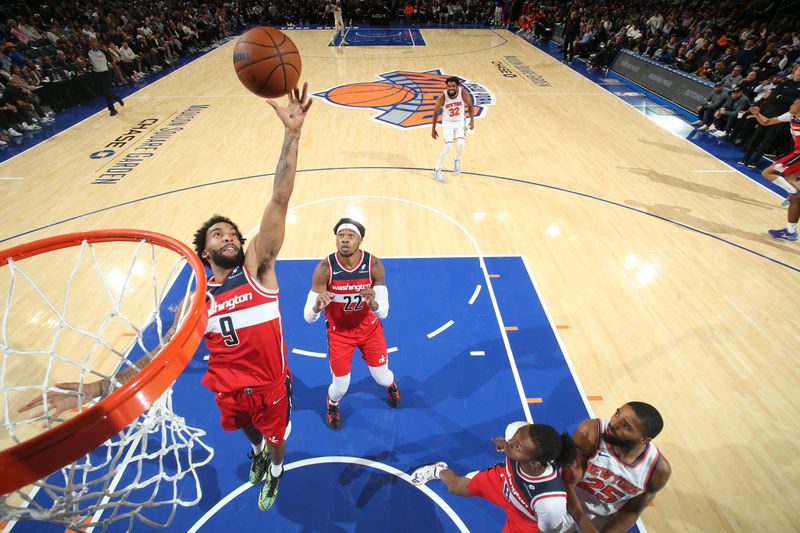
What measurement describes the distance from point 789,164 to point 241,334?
8.31m

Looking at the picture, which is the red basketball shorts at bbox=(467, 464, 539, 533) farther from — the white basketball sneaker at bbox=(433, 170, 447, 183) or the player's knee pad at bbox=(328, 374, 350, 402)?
the white basketball sneaker at bbox=(433, 170, 447, 183)

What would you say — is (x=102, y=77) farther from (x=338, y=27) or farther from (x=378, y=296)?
(x=338, y=27)

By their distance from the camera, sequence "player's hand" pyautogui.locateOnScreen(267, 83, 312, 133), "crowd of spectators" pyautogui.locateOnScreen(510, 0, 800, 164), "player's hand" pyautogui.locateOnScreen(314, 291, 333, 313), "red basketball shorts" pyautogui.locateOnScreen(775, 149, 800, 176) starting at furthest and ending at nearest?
1. "crowd of spectators" pyautogui.locateOnScreen(510, 0, 800, 164)
2. "red basketball shorts" pyautogui.locateOnScreen(775, 149, 800, 176)
3. "player's hand" pyautogui.locateOnScreen(314, 291, 333, 313)
4. "player's hand" pyautogui.locateOnScreen(267, 83, 312, 133)

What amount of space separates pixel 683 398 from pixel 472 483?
2.71 m

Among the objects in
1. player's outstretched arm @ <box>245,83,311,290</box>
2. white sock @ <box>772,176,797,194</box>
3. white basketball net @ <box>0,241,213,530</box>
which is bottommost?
white basketball net @ <box>0,241,213,530</box>

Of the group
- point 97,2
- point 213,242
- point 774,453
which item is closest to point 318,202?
Answer: point 213,242

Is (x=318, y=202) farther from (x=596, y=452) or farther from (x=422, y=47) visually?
(x=422, y=47)

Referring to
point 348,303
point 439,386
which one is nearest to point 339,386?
point 348,303

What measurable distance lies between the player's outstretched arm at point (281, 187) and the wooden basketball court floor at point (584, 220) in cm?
286

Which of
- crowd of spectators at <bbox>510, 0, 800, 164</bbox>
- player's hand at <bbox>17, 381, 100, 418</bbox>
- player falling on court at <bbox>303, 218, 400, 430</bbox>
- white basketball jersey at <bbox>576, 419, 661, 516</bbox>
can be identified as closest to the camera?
player's hand at <bbox>17, 381, 100, 418</bbox>

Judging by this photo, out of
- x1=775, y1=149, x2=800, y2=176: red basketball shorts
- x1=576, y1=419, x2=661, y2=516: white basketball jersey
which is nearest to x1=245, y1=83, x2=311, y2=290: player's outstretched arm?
x1=576, y1=419, x2=661, y2=516: white basketball jersey

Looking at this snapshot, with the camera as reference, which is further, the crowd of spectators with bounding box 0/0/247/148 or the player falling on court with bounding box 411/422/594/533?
the crowd of spectators with bounding box 0/0/247/148

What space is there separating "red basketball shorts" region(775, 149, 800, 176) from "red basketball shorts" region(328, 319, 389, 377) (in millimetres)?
7071

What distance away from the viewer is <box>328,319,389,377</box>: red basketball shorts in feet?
11.5
